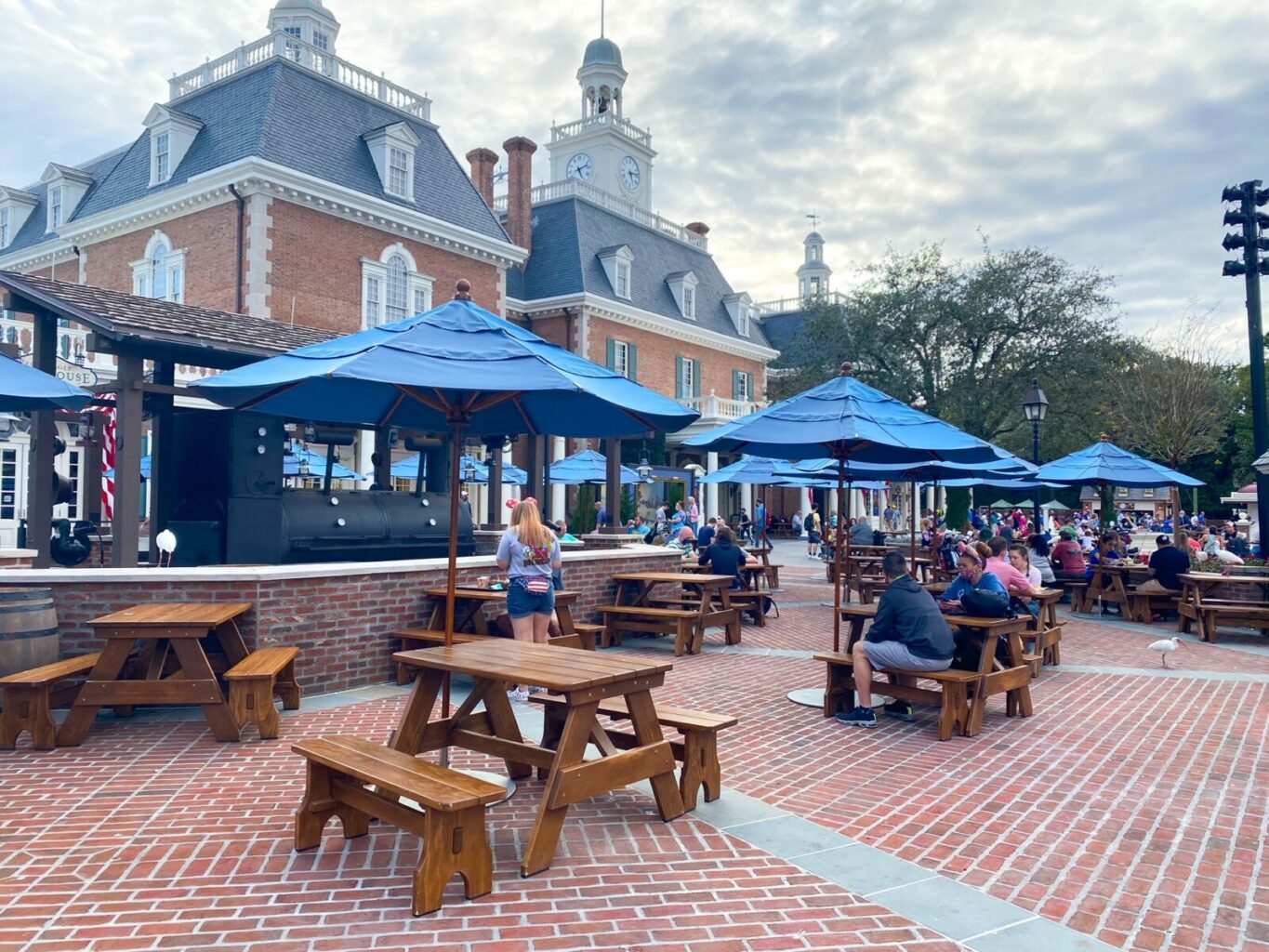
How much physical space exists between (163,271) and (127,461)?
1628 centimetres

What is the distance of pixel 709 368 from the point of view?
37.9m

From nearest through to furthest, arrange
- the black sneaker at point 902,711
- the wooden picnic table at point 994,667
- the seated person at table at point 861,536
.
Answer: the wooden picnic table at point 994,667 → the black sneaker at point 902,711 → the seated person at table at point 861,536

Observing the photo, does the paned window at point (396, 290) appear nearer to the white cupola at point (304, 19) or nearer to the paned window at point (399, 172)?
the paned window at point (399, 172)

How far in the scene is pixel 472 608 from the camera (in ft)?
26.5

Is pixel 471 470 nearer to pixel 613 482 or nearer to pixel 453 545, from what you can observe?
pixel 613 482

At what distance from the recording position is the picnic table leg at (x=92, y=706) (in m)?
5.64

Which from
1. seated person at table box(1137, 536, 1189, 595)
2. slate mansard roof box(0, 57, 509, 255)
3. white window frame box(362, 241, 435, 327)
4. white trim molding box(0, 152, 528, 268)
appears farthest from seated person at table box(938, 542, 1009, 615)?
slate mansard roof box(0, 57, 509, 255)

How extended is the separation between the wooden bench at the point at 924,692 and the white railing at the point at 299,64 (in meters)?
22.8

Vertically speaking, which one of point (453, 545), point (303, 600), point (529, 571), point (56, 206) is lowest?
point (303, 600)

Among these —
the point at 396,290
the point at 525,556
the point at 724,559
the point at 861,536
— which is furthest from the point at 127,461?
the point at 396,290

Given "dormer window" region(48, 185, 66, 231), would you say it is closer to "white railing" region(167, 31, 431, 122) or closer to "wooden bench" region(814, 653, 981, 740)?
Result: "white railing" region(167, 31, 431, 122)

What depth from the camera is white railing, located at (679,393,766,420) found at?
33.2 m

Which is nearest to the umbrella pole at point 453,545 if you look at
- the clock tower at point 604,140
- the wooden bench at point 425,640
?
the wooden bench at point 425,640

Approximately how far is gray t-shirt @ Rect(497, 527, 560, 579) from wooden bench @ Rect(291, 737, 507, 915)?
3028 millimetres
